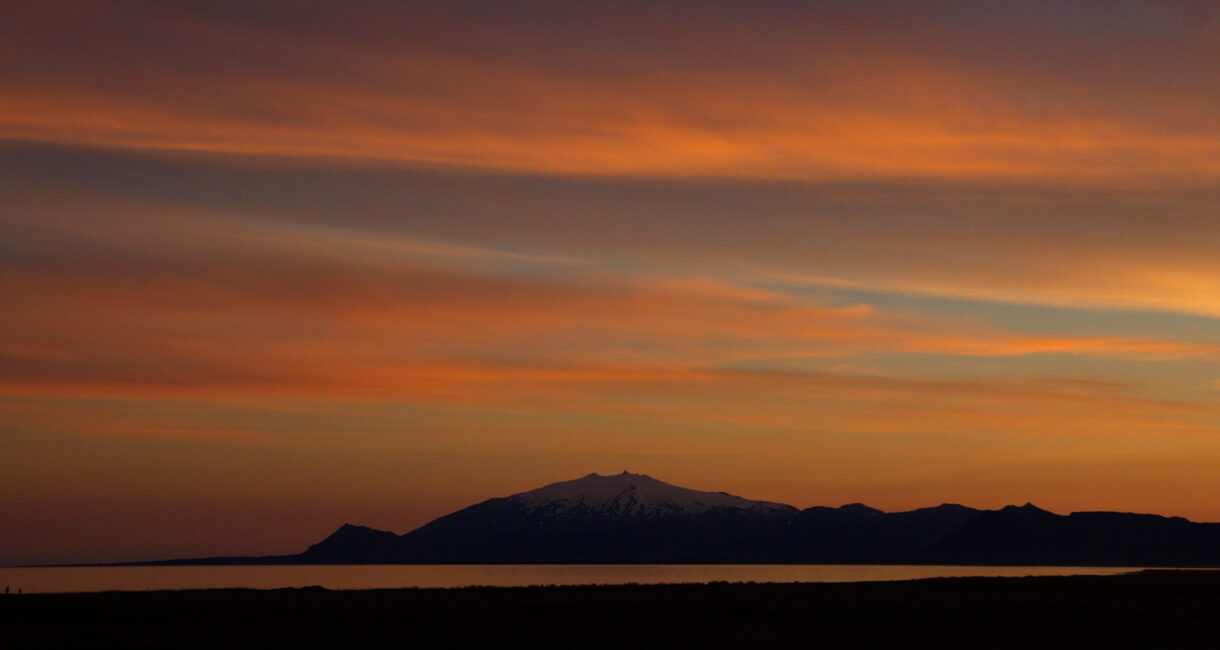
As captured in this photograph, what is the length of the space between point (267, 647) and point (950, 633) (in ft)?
85.5

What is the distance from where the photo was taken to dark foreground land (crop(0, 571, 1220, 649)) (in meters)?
49.0

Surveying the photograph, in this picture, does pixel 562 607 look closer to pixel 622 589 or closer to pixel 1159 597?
pixel 622 589

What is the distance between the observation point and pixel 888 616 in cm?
6078

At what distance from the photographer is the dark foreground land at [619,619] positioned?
1928 inches

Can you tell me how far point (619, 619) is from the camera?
193 feet

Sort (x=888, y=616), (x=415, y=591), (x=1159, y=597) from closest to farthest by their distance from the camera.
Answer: (x=888, y=616) → (x=1159, y=597) → (x=415, y=591)

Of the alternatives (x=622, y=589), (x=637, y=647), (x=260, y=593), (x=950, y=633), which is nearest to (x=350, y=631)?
(x=637, y=647)

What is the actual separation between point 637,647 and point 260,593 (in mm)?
42005

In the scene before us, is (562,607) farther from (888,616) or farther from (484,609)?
(888,616)

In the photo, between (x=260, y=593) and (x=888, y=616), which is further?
(x=260, y=593)

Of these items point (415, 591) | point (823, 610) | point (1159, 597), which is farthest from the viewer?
point (415, 591)

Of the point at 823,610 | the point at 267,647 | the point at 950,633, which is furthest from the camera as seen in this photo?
the point at 823,610

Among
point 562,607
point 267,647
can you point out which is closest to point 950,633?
point 562,607

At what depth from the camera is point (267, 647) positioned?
152ft
